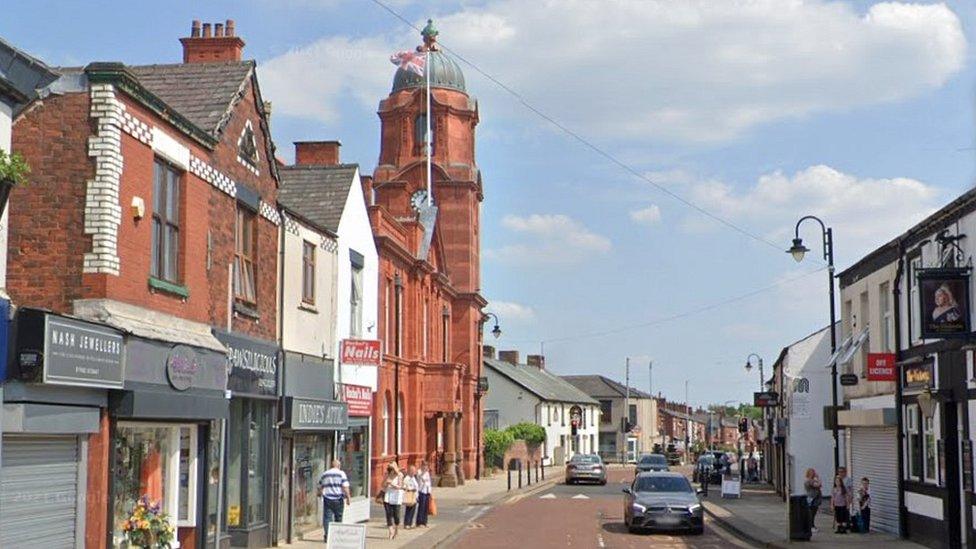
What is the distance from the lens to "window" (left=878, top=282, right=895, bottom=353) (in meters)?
27.2

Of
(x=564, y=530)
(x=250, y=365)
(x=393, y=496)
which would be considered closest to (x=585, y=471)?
(x=564, y=530)

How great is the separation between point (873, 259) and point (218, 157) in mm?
16686

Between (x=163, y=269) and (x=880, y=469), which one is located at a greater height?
(x=163, y=269)

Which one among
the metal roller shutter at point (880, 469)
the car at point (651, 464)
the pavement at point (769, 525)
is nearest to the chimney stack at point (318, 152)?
Result: the pavement at point (769, 525)

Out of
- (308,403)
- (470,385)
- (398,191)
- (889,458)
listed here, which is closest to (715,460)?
(470,385)

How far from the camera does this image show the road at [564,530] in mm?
25877

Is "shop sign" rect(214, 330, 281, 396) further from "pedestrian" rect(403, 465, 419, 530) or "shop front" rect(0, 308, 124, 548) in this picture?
"pedestrian" rect(403, 465, 419, 530)

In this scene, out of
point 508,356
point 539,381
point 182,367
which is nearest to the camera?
point 182,367

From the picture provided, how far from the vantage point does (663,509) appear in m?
28.4

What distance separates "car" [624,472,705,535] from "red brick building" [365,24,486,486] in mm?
11409

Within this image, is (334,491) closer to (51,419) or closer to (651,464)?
(51,419)

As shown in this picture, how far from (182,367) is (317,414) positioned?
295 inches

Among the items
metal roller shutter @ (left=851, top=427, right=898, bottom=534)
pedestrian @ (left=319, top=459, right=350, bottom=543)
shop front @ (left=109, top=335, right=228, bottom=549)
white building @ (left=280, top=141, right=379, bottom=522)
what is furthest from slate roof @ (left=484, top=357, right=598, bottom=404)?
shop front @ (left=109, top=335, right=228, bottom=549)

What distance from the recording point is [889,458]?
27.9 m
